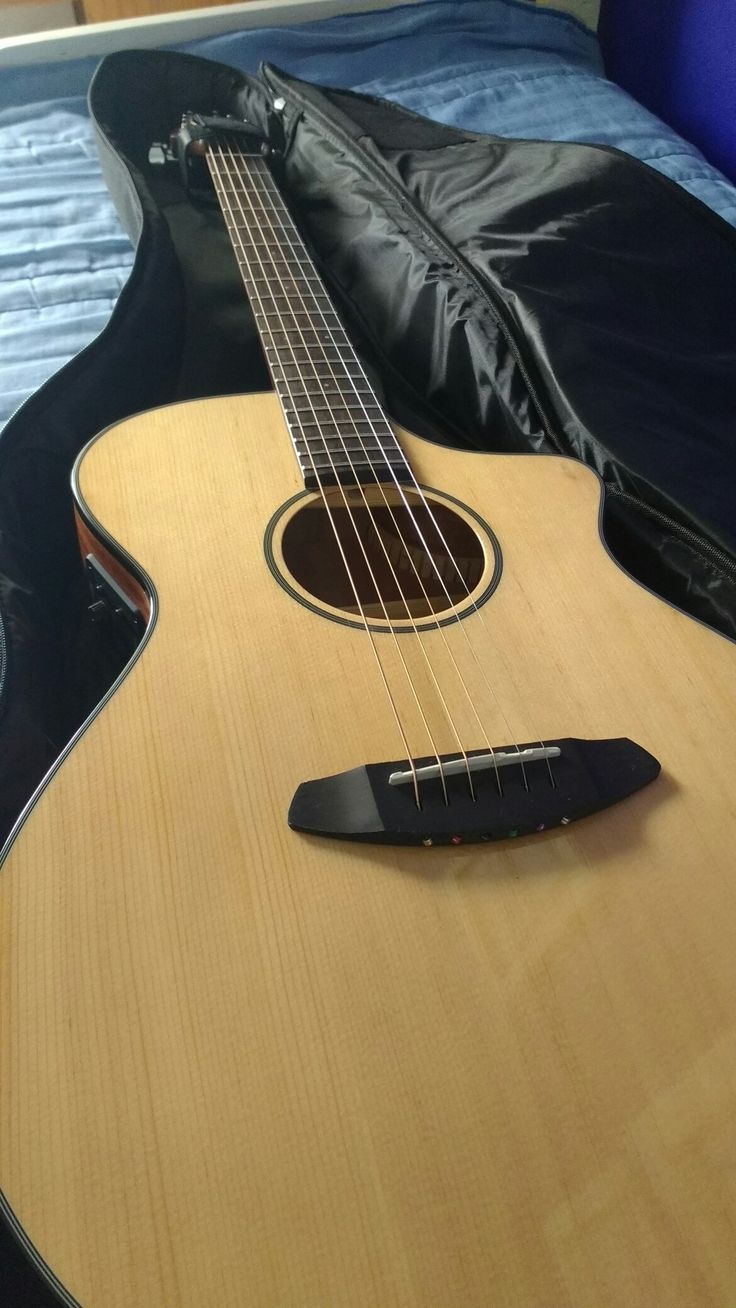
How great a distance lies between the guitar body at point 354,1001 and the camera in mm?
392

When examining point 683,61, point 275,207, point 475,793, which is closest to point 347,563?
point 475,793

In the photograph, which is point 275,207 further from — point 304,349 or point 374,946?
point 374,946

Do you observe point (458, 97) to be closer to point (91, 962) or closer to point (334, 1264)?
point (91, 962)

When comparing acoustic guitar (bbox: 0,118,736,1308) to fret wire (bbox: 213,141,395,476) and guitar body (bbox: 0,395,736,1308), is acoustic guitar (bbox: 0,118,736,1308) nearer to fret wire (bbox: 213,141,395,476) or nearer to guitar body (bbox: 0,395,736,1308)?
guitar body (bbox: 0,395,736,1308)

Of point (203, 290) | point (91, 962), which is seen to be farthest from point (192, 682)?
point (203, 290)

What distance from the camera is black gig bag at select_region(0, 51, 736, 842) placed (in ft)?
2.54

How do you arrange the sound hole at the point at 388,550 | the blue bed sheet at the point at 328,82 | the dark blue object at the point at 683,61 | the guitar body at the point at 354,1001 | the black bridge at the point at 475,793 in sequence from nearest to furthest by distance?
the guitar body at the point at 354,1001, the black bridge at the point at 475,793, the sound hole at the point at 388,550, the blue bed sheet at the point at 328,82, the dark blue object at the point at 683,61

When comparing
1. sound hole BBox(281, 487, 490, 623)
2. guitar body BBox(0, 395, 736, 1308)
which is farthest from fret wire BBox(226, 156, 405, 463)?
guitar body BBox(0, 395, 736, 1308)

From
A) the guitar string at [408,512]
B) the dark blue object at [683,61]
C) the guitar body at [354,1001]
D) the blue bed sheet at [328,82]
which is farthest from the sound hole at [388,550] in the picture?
the dark blue object at [683,61]

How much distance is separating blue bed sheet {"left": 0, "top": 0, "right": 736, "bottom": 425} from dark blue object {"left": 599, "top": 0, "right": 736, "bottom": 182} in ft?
0.59

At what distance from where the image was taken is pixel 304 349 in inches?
36.1

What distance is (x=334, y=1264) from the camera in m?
0.39

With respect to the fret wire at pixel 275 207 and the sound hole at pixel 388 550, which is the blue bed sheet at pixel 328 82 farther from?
the sound hole at pixel 388 550

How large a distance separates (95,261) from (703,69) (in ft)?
4.12
